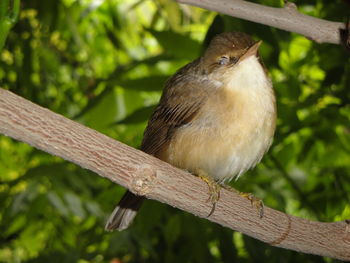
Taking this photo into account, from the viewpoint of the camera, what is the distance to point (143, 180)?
2129 millimetres

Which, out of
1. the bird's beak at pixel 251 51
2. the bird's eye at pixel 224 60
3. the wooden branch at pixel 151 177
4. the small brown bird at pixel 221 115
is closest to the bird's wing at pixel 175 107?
the small brown bird at pixel 221 115

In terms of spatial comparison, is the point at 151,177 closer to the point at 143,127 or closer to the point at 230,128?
the point at 230,128

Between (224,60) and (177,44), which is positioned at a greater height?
(224,60)

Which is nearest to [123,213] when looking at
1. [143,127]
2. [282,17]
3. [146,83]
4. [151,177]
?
[146,83]

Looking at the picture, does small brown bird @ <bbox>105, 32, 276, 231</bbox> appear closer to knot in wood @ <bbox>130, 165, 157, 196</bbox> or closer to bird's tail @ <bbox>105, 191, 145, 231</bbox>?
bird's tail @ <bbox>105, 191, 145, 231</bbox>

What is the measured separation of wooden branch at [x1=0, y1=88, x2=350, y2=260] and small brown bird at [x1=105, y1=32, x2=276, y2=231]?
38 centimetres

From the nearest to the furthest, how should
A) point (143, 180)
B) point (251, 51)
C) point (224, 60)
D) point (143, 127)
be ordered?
point (143, 180)
point (251, 51)
point (224, 60)
point (143, 127)

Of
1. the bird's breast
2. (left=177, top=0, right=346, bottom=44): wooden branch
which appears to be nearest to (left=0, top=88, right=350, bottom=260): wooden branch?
the bird's breast

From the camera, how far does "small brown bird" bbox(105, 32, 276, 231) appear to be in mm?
2881

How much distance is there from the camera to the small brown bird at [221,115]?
9.45ft

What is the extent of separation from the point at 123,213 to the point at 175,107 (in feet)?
2.14

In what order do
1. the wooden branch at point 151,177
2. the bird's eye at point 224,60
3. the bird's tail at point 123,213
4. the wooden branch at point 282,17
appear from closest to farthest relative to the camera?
the wooden branch at point 151,177, the wooden branch at point 282,17, the bird's eye at point 224,60, the bird's tail at point 123,213

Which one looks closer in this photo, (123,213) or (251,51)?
(251,51)

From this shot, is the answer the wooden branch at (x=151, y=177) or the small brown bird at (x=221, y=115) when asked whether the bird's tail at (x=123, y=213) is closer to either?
the small brown bird at (x=221, y=115)
